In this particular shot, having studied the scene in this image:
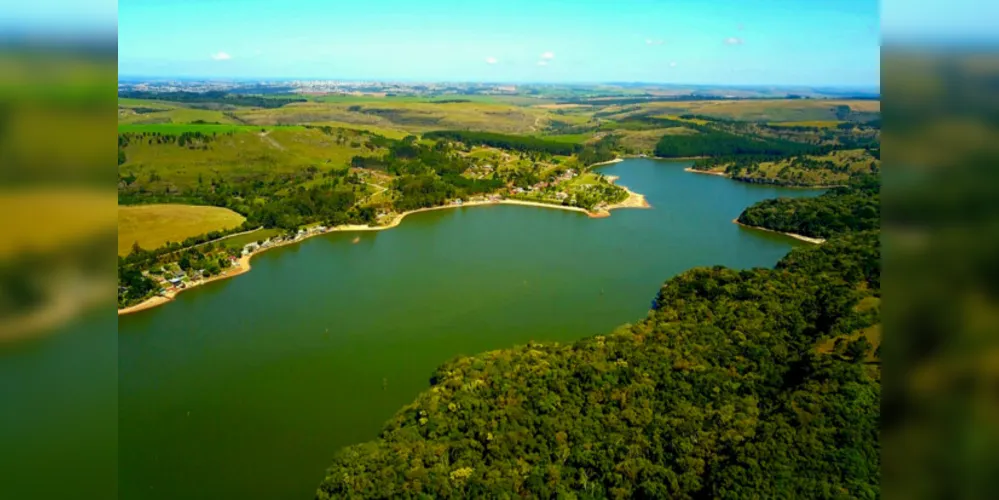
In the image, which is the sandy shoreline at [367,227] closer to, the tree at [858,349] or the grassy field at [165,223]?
the grassy field at [165,223]

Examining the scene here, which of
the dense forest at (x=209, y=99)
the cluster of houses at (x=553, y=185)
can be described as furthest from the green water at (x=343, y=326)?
the dense forest at (x=209, y=99)

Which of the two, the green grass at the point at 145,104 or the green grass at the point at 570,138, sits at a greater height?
the green grass at the point at 145,104

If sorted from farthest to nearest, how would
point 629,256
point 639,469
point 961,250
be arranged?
1. point 629,256
2. point 639,469
3. point 961,250

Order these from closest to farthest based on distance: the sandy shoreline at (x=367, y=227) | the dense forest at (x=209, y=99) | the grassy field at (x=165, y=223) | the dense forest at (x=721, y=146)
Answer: the sandy shoreline at (x=367, y=227)
the grassy field at (x=165, y=223)
the dense forest at (x=721, y=146)
the dense forest at (x=209, y=99)

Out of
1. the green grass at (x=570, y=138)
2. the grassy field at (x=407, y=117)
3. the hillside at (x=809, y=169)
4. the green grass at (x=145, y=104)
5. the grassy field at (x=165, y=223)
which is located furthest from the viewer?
the grassy field at (x=407, y=117)

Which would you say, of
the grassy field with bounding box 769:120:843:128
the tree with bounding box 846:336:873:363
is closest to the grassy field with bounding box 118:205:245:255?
the tree with bounding box 846:336:873:363

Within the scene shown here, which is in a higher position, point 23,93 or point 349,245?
point 23,93

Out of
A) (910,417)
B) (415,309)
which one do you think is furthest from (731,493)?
(415,309)

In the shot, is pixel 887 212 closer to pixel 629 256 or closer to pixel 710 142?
pixel 629 256
